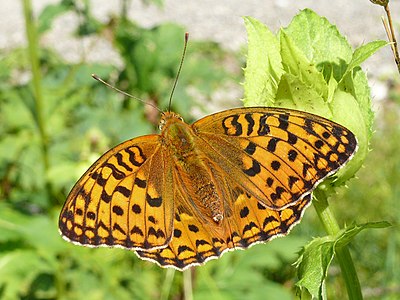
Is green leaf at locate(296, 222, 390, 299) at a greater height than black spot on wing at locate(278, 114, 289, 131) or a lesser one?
lesser

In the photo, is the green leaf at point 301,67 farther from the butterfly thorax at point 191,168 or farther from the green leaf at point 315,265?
the butterfly thorax at point 191,168

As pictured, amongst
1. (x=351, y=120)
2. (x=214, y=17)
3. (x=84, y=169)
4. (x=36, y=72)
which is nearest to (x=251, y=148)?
(x=351, y=120)

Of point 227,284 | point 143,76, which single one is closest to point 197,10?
point 143,76

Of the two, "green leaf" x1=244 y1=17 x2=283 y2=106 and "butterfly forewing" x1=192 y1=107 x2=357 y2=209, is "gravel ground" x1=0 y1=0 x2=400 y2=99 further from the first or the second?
"green leaf" x1=244 y1=17 x2=283 y2=106

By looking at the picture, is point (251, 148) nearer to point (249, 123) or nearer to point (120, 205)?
point (249, 123)

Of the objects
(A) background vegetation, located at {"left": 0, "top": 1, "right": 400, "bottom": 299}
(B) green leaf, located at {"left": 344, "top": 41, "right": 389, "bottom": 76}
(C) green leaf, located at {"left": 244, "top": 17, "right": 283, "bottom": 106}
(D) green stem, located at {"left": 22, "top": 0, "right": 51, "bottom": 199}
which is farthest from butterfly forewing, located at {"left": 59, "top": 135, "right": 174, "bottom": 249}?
(D) green stem, located at {"left": 22, "top": 0, "right": 51, "bottom": 199}
